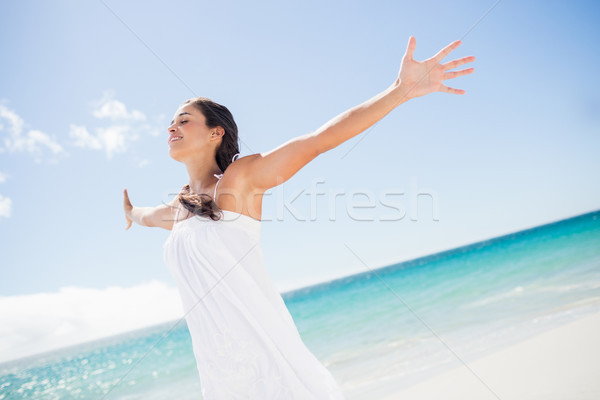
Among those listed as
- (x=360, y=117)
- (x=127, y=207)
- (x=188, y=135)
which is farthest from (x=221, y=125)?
(x=127, y=207)

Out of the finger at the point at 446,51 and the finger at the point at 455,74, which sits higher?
the finger at the point at 446,51

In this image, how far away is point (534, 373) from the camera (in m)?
5.07

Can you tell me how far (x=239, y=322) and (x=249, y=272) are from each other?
220 mm

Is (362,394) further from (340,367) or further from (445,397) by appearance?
(340,367)

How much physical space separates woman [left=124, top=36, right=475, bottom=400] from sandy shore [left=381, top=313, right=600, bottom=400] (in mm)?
3801

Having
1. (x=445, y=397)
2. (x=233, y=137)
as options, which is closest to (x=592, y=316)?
(x=445, y=397)

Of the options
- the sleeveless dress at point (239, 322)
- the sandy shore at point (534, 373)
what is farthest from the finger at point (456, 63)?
the sandy shore at point (534, 373)

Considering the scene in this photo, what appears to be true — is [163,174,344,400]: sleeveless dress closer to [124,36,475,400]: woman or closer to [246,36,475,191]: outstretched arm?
[124,36,475,400]: woman

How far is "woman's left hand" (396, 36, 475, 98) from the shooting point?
1696mm

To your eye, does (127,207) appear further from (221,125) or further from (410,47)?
(410,47)

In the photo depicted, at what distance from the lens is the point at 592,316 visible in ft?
22.2

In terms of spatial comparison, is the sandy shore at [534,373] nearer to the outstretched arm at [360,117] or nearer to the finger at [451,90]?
the finger at [451,90]

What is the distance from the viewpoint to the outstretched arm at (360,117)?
162 centimetres

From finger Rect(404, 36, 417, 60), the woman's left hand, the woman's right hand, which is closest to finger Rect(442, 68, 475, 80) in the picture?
the woman's left hand
